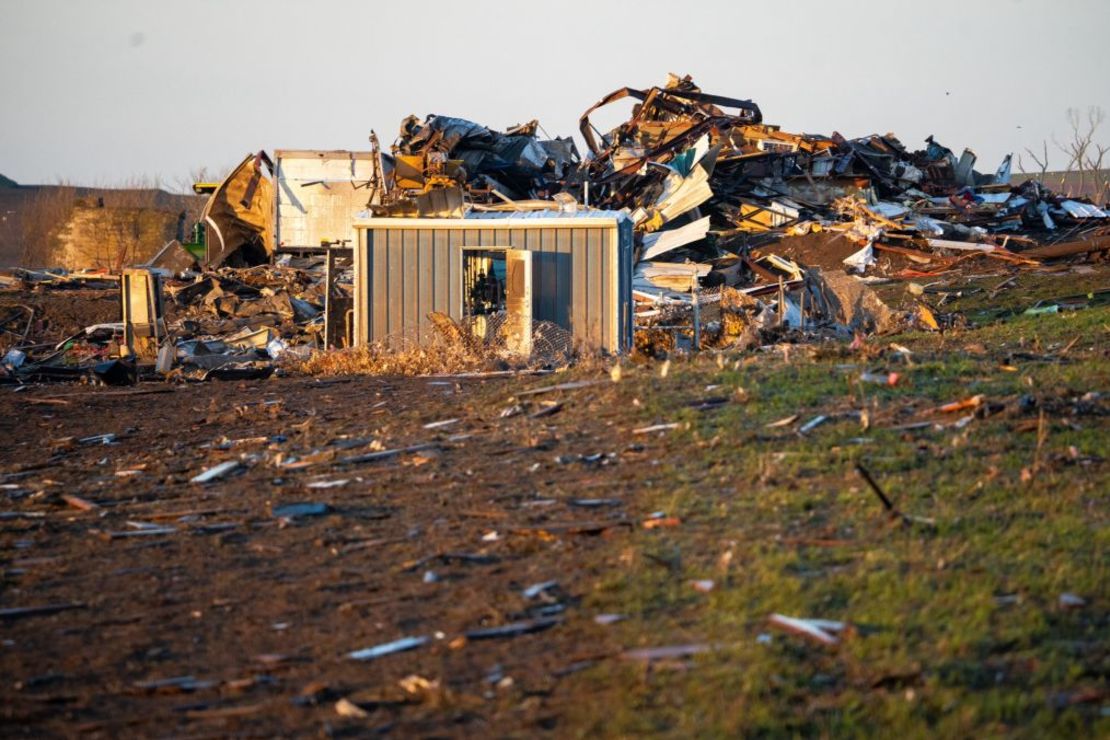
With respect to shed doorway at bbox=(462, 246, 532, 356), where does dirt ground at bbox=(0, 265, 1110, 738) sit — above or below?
below

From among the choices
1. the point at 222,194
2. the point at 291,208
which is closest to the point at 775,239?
the point at 291,208

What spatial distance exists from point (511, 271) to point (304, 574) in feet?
33.2

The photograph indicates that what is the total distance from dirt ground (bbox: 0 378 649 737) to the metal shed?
5615 mm

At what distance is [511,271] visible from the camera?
53.1 ft

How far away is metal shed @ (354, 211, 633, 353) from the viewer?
53.2 feet

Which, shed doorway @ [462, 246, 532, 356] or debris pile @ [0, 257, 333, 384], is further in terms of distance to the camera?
debris pile @ [0, 257, 333, 384]

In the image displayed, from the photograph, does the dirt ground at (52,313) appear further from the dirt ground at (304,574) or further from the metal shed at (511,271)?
the dirt ground at (304,574)

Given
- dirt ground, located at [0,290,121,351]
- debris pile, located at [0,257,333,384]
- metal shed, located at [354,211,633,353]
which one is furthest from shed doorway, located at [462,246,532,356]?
dirt ground, located at [0,290,121,351]

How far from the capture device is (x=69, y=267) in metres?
35.0

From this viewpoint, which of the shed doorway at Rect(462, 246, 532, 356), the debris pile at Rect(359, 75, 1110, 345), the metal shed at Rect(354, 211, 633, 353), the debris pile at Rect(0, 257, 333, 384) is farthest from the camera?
the debris pile at Rect(359, 75, 1110, 345)

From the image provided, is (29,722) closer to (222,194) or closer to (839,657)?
(839,657)

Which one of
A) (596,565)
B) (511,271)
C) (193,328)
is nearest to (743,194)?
(193,328)

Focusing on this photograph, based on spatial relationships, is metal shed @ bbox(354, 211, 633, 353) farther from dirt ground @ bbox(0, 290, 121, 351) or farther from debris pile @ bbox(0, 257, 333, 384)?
dirt ground @ bbox(0, 290, 121, 351)

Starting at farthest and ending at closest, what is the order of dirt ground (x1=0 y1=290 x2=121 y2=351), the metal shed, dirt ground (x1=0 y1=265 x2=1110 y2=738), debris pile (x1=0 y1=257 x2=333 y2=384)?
dirt ground (x1=0 y1=290 x2=121 y2=351)
debris pile (x1=0 y1=257 x2=333 y2=384)
the metal shed
dirt ground (x1=0 y1=265 x2=1110 y2=738)
